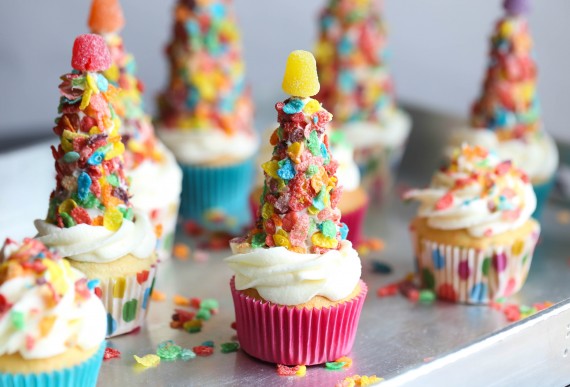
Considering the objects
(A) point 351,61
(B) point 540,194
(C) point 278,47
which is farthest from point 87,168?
(C) point 278,47

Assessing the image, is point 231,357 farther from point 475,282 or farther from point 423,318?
point 475,282

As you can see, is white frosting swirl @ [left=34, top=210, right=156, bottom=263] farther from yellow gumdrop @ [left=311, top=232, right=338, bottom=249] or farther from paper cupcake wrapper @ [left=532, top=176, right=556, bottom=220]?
paper cupcake wrapper @ [left=532, top=176, right=556, bottom=220]

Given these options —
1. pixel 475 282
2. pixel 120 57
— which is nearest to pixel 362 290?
pixel 475 282

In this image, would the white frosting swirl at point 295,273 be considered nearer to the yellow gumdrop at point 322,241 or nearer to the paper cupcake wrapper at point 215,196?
the yellow gumdrop at point 322,241

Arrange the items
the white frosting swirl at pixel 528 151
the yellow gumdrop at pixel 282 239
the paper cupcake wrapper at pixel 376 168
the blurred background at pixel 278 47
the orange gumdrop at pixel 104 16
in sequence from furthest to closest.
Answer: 1. the blurred background at pixel 278 47
2. the paper cupcake wrapper at pixel 376 168
3. the white frosting swirl at pixel 528 151
4. the orange gumdrop at pixel 104 16
5. the yellow gumdrop at pixel 282 239

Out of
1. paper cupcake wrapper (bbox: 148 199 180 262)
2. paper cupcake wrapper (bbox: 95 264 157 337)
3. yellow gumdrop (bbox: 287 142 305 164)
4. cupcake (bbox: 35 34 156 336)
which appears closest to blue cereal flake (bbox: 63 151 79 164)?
cupcake (bbox: 35 34 156 336)

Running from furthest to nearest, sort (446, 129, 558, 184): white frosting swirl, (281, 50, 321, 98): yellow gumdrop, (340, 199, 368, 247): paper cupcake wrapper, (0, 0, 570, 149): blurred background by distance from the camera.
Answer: (0, 0, 570, 149): blurred background, (446, 129, 558, 184): white frosting swirl, (340, 199, 368, 247): paper cupcake wrapper, (281, 50, 321, 98): yellow gumdrop

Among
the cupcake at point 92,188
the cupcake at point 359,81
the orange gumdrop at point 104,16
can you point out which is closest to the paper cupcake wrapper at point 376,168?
the cupcake at point 359,81
